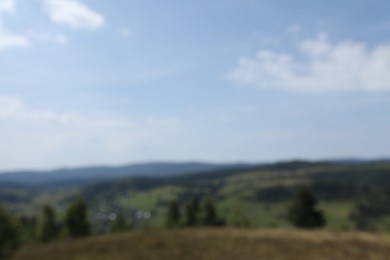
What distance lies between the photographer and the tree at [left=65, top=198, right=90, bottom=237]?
71812mm

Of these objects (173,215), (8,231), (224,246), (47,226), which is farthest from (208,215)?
(224,246)

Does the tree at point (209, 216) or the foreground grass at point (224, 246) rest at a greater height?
the foreground grass at point (224, 246)

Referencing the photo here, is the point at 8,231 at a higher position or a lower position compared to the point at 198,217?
higher

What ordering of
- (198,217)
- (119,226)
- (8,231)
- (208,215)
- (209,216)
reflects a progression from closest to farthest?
(8,231), (209,216), (208,215), (119,226), (198,217)

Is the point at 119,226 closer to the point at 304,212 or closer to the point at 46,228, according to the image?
the point at 46,228

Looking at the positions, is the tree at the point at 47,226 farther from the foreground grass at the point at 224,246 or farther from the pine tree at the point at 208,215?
the foreground grass at the point at 224,246

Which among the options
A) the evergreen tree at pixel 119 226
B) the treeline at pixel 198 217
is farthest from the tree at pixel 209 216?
the evergreen tree at pixel 119 226

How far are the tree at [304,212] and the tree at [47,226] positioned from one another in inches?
1766

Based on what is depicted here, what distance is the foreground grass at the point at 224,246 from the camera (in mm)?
30141

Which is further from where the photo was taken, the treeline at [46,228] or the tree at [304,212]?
the tree at [304,212]

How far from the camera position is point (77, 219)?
237ft

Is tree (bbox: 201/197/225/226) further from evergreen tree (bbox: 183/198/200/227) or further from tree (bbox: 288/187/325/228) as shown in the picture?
tree (bbox: 288/187/325/228)

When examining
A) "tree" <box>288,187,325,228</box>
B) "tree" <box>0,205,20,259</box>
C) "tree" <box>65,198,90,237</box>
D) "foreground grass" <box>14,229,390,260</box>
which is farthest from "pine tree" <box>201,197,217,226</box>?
"foreground grass" <box>14,229,390,260</box>

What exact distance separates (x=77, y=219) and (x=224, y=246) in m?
46.0
